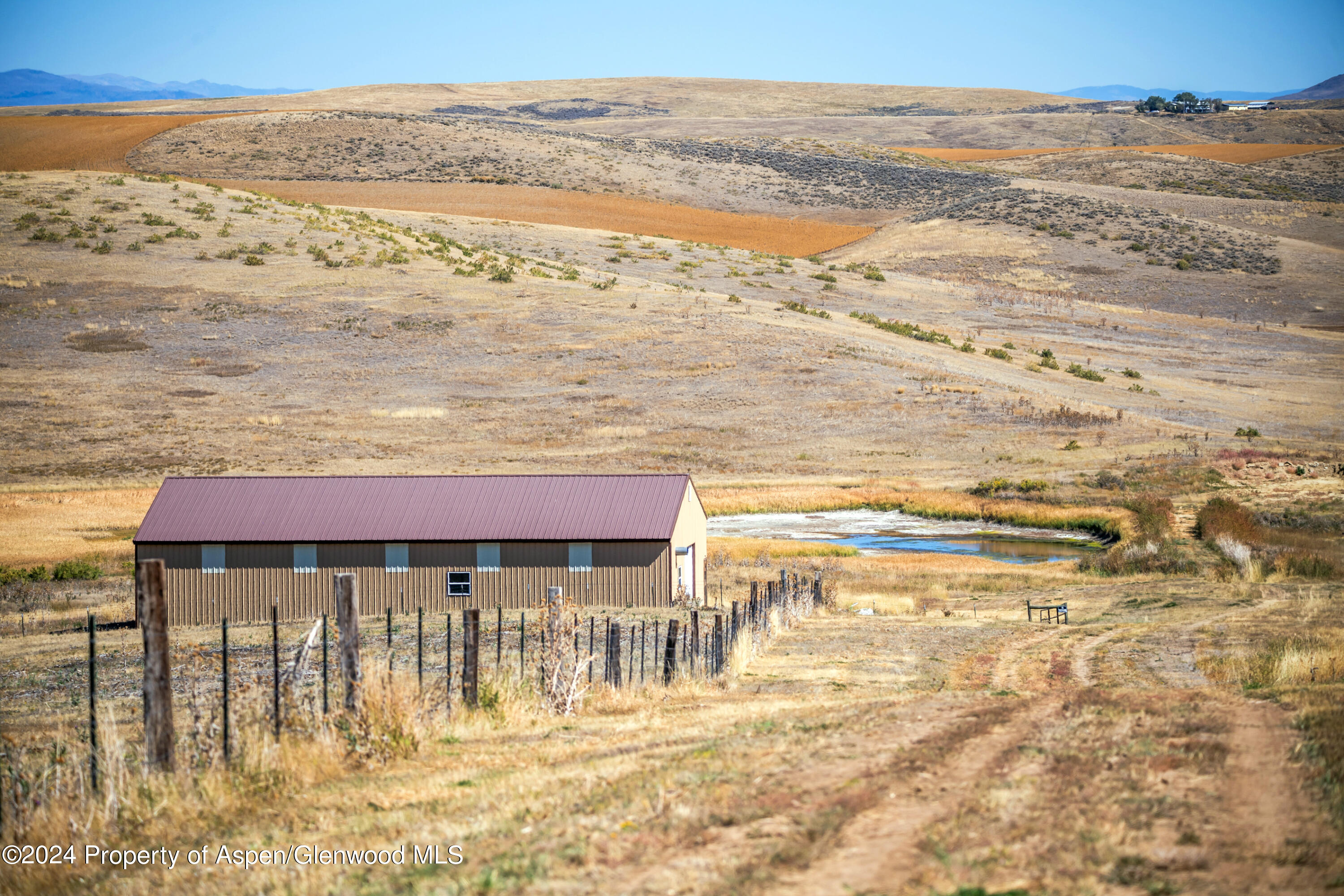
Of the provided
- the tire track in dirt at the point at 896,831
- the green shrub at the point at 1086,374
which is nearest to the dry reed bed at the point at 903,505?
the green shrub at the point at 1086,374

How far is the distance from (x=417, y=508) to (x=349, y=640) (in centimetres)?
2365

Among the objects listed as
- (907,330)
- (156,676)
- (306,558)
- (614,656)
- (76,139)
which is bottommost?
(306,558)

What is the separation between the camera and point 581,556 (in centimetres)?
3428

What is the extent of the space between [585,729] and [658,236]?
10200cm

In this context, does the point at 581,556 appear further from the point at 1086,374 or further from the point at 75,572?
the point at 1086,374

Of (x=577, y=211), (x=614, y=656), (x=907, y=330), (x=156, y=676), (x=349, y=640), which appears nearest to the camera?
(x=156, y=676)

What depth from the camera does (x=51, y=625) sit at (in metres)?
29.7

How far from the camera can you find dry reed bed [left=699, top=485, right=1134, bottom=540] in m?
50.9

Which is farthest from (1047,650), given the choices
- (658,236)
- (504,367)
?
(658,236)

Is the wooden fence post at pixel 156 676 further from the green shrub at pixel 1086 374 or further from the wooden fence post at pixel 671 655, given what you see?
the green shrub at pixel 1086 374

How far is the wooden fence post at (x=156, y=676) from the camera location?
10453mm

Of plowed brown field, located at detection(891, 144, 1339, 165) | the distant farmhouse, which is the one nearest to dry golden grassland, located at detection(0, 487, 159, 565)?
the distant farmhouse

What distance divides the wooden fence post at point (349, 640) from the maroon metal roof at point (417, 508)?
21.7m

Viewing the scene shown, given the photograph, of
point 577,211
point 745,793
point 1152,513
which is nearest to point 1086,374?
point 1152,513
